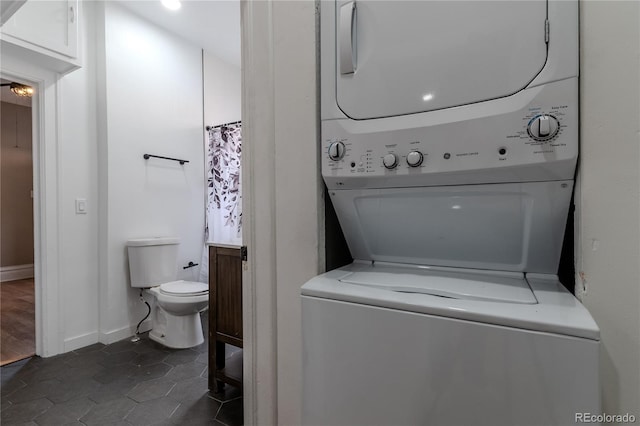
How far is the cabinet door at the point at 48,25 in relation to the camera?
6.09 ft

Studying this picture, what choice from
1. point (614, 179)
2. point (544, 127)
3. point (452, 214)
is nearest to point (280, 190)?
point (452, 214)

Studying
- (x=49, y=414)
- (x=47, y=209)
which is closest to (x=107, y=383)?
(x=49, y=414)

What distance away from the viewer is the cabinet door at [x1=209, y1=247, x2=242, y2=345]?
5.54 ft

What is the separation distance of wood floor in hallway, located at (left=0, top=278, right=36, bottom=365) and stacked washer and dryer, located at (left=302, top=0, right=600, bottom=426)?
2692 mm

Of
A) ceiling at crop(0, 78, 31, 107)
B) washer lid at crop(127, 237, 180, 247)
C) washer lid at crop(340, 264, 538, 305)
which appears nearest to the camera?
washer lid at crop(340, 264, 538, 305)

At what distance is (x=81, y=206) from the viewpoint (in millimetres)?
2361

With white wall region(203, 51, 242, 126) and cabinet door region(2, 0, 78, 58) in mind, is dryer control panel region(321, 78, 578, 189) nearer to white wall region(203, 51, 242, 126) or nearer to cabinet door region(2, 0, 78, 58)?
cabinet door region(2, 0, 78, 58)

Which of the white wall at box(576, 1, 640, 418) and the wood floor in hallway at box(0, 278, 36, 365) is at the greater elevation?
the white wall at box(576, 1, 640, 418)

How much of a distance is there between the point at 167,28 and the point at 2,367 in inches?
115

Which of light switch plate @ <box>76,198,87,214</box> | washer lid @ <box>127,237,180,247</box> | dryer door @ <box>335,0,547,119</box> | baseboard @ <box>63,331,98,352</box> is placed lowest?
baseboard @ <box>63,331,98,352</box>

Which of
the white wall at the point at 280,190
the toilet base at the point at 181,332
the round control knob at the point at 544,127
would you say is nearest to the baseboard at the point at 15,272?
the toilet base at the point at 181,332

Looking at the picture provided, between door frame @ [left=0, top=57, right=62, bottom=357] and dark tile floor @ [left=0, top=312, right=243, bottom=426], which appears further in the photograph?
door frame @ [left=0, top=57, right=62, bottom=357]

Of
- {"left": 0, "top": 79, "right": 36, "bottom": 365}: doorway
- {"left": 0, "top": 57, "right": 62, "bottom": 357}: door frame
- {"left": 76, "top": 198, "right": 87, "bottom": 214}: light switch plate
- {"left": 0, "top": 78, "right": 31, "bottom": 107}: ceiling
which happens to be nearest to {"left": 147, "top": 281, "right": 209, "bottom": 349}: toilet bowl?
{"left": 0, "top": 57, "right": 62, "bottom": 357}: door frame

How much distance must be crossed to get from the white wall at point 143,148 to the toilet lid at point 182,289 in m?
0.43
